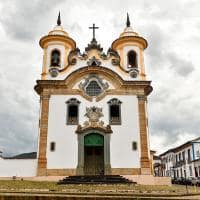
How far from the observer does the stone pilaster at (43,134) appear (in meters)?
22.1

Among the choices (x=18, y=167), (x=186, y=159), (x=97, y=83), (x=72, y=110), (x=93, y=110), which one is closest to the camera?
(x=18, y=167)

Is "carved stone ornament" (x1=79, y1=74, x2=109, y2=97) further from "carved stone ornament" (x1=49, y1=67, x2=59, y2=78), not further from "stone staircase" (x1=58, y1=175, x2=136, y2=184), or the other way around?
"stone staircase" (x1=58, y1=175, x2=136, y2=184)

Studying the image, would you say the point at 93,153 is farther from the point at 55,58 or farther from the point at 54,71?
the point at 55,58

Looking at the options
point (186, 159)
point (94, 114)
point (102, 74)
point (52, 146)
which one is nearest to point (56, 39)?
point (102, 74)

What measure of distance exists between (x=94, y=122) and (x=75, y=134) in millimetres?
1724

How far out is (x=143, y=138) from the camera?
22953mm

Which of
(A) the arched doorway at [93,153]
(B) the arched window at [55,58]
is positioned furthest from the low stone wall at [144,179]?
(B) the arched window at [55,58]

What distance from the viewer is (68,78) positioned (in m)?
24.4

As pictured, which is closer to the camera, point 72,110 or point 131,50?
point 72,110

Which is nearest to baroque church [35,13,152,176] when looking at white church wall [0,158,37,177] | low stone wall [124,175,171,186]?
low stone wall [124,175,171,186]

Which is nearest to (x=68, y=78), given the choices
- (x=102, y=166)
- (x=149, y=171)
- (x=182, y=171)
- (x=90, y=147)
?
(x=90, y=147)

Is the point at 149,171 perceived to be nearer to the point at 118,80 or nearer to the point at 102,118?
the point at 102,118

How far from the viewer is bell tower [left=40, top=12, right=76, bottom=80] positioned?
2584 cm

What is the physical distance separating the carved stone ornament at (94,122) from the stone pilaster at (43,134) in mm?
2592
